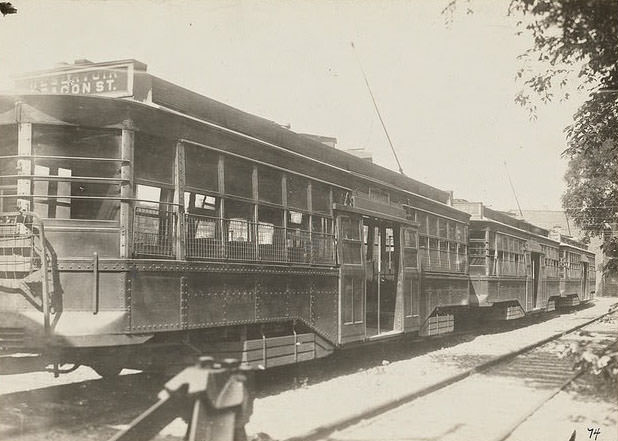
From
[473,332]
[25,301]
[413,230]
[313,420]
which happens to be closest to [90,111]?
[25,301]

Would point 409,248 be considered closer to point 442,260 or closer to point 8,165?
point 442,260

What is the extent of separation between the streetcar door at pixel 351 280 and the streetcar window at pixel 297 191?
1037 mm

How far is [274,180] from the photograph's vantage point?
8141 mm

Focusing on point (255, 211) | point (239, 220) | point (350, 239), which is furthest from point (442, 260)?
point (239, 220)

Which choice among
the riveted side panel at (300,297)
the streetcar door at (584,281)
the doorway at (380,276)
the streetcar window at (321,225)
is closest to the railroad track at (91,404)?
the riveted side panel at (300,297)

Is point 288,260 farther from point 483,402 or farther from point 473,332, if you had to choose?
point 473,332

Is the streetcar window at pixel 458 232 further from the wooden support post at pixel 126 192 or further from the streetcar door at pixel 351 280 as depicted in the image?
the wooden support post at pixel 126 192

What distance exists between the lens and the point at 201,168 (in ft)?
22.9

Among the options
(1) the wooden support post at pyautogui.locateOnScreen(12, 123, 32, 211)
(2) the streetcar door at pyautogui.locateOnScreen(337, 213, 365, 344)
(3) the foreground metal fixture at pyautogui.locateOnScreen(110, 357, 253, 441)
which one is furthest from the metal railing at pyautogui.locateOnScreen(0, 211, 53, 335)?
(2) the streetcar door at pyautogui.locateOnScreen(337, 213, 365, 344)

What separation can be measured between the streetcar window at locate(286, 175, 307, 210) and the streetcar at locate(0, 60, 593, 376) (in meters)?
0.03

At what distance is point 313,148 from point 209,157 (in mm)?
2746

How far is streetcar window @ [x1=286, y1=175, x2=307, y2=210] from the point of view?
846cm

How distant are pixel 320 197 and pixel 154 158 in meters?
3.28

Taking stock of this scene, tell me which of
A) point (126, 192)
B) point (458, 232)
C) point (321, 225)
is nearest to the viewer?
point (126, 192)
